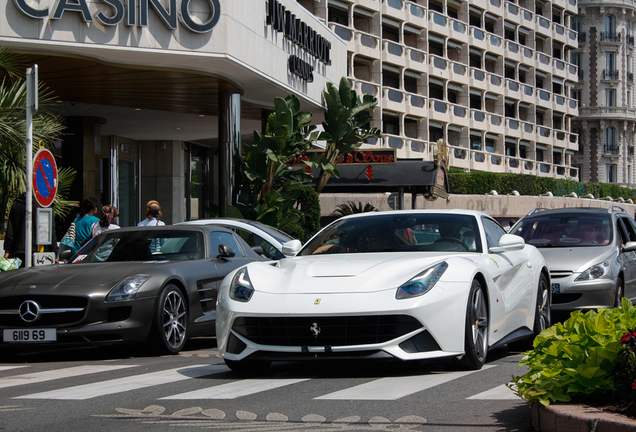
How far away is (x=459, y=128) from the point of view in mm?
61000

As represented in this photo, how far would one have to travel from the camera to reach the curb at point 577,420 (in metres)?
3.90

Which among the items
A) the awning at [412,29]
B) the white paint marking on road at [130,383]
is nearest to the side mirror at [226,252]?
the white paint marking on road at [130,383]

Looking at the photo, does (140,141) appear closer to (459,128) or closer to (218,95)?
(218,95)

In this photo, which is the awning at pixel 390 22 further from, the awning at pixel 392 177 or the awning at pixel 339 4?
the awning at pixel 392 177

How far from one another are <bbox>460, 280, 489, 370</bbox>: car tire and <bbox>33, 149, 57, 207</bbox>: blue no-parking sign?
6.80m

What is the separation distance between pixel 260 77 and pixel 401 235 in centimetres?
1400

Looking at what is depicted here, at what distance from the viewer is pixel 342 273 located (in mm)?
6695

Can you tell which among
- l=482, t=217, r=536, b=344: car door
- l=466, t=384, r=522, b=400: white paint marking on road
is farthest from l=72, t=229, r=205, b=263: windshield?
l=466, t=384, r=522, b=400: white paint marking on road

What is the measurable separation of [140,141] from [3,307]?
26423 millimetres

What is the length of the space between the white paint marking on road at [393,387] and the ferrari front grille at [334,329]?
0.32m

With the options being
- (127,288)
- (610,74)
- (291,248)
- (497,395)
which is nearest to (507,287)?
(291,248)

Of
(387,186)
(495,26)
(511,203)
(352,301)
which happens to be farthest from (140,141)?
(495,26)

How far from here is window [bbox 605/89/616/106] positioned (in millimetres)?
85562

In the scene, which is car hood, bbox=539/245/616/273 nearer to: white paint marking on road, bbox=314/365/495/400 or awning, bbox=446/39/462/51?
white paint marking on road, bbox=314/365/495/400
